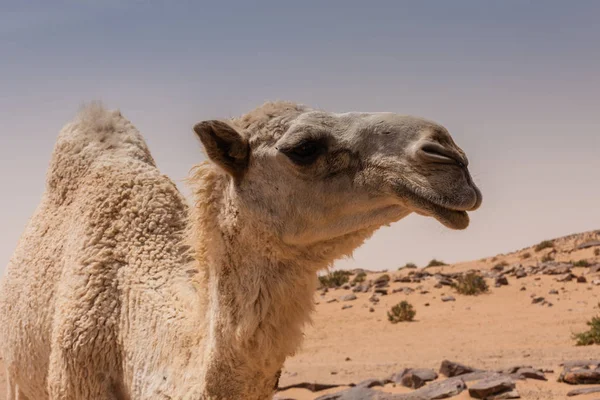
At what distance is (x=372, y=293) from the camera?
2222cm

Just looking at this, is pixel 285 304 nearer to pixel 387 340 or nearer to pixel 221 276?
pixel 221 276

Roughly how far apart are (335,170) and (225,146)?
1.70 ft

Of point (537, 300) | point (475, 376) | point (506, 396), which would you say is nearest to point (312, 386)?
point (475, 376)

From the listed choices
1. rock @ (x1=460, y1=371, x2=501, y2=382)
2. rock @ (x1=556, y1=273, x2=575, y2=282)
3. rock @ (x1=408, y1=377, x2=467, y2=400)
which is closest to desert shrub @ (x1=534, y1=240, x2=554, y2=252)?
rock @ (x1=556, y1=273, x2=575, y2=282)

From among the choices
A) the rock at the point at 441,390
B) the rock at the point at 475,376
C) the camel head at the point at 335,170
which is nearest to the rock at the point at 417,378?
the rock at the point at 475,376

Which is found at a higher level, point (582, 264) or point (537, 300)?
point (582, 264)

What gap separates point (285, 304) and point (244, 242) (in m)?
0.34

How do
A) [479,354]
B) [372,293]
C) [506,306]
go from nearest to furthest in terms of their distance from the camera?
[479,354]
[506,306]
[372,293]

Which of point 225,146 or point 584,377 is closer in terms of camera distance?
point 225,146

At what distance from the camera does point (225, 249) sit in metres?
3.47

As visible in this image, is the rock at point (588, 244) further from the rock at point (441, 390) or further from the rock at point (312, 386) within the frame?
the rock at point (441, 390)

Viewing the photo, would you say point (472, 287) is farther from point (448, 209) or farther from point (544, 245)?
point (448, 209)

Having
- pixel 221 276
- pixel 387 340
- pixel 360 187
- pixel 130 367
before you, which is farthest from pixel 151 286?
pixel 387 340

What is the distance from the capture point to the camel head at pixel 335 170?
290 cm
